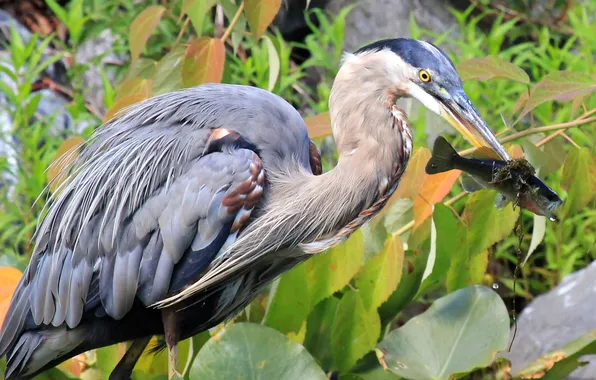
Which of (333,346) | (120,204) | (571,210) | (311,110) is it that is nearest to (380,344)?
(333,346)

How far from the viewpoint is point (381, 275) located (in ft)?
9.04

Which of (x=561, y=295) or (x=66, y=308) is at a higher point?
(x=66, y=308)

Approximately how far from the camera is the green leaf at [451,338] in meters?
2.54

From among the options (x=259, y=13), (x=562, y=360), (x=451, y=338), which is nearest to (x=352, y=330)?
(x=451, y=338)

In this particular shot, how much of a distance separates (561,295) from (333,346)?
1.02 meters

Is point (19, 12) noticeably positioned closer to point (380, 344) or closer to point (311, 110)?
point (311, 110)

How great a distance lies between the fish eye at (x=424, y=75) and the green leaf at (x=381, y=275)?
0.69 meters

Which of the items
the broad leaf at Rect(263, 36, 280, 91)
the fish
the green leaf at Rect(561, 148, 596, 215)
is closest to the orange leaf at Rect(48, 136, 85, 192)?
the broad leaf at Rect(263, 36, 280, 91)

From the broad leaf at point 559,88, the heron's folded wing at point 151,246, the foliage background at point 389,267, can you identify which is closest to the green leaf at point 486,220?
the foliage background at point 389,267

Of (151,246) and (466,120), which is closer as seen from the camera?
(466,120)

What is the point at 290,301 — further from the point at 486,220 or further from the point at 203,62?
the point at 203,62

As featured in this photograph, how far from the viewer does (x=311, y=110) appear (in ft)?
15.2

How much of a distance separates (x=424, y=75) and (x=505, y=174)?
289 millimetres

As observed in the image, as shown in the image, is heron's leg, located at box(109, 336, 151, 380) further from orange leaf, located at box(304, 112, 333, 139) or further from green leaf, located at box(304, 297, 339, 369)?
orange leaf, located at box(304, 112, 333, 139)
